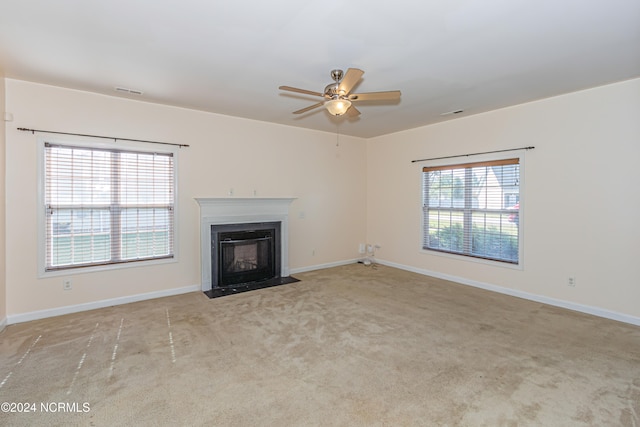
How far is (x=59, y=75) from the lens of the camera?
3.35 m

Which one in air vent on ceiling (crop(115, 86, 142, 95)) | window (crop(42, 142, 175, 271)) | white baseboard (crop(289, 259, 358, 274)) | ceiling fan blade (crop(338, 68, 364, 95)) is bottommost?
white baseboard (crop(289, 259, 358, 274))

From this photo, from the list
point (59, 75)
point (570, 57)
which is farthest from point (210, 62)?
point (570, 57)

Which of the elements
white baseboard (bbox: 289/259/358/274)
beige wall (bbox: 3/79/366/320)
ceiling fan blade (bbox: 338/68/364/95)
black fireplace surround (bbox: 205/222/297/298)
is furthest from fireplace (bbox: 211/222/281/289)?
ceiling fan blade (bbox: 338/68/364/95)

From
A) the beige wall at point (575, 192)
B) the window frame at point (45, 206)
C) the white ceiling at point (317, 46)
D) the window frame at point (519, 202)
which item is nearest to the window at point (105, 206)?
the window frame at point (45, 206)

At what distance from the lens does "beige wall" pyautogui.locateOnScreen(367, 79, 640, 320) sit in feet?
11.7

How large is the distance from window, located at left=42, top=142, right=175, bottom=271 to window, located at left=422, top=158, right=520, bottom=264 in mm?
4420

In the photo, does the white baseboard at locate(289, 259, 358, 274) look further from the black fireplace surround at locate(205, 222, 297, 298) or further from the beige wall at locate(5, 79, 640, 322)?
the black fireplace surround at locate(205, 222, 297, 298)

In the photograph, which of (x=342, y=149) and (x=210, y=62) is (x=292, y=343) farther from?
(x=342, y=149)

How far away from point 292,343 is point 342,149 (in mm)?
4375

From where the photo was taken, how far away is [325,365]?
8.66 feet

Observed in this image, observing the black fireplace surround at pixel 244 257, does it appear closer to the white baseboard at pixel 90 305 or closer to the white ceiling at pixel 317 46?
the white baseboard at pixel 90 305

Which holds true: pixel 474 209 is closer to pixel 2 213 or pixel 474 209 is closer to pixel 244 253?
pixel 244 253

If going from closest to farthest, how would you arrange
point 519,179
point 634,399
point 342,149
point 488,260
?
point 634,399, point 519,179, point 488,260, point 342,149

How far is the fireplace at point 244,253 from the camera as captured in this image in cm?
480
